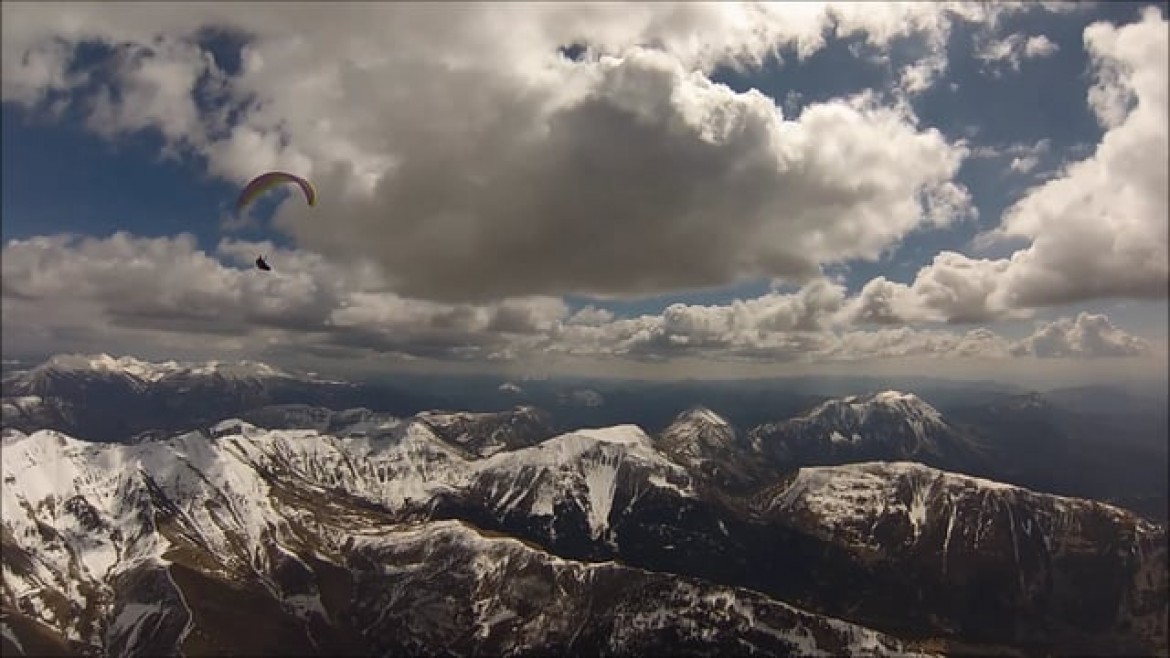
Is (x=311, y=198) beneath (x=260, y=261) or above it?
above

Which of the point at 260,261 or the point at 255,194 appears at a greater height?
the point at 255,194
